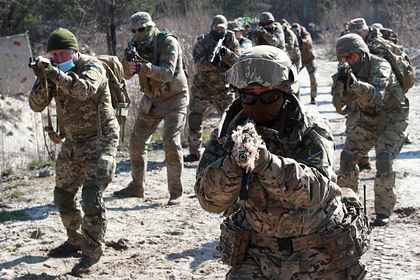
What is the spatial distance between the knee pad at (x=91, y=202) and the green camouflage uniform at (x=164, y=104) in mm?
1996

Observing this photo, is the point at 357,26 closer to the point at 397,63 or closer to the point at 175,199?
the point at 397,63

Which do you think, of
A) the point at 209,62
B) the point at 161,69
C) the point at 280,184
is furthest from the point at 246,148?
the point at 209,62

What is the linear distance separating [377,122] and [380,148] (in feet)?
0.95

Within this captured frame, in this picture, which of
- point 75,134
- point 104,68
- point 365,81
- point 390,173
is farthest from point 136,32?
point 390,173

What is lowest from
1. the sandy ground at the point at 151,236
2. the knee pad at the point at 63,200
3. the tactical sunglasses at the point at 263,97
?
the sandy ground at the point at 151,236

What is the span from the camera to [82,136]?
5.44 m

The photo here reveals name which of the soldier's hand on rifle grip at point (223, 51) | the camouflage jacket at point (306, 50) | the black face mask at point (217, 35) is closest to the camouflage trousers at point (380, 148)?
the soldier's hand on rifle grip at point (223, 51)

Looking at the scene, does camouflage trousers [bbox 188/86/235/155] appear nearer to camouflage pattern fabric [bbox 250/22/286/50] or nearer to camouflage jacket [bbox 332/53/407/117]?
camouflage pattern fabric [bbox 250/22/286/50]

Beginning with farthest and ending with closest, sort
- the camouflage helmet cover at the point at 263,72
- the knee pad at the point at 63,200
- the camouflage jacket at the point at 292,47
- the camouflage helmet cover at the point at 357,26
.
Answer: the camouflage jacket at the point at 292,47
the camouflage helmet cover at the point at 357,26
the knee pad at the point at 63,200
the camouflage helmet cover at the point at 263,72

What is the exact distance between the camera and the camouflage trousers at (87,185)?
5207 millimetres

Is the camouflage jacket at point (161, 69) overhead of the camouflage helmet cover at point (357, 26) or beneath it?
beneath

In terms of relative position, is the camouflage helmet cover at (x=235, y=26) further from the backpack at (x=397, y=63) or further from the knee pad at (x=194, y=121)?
the backpack at (x=397, y=63)

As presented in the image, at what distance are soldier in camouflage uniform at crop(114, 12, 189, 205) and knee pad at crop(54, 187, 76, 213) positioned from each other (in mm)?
1821

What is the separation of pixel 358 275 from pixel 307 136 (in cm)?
81
